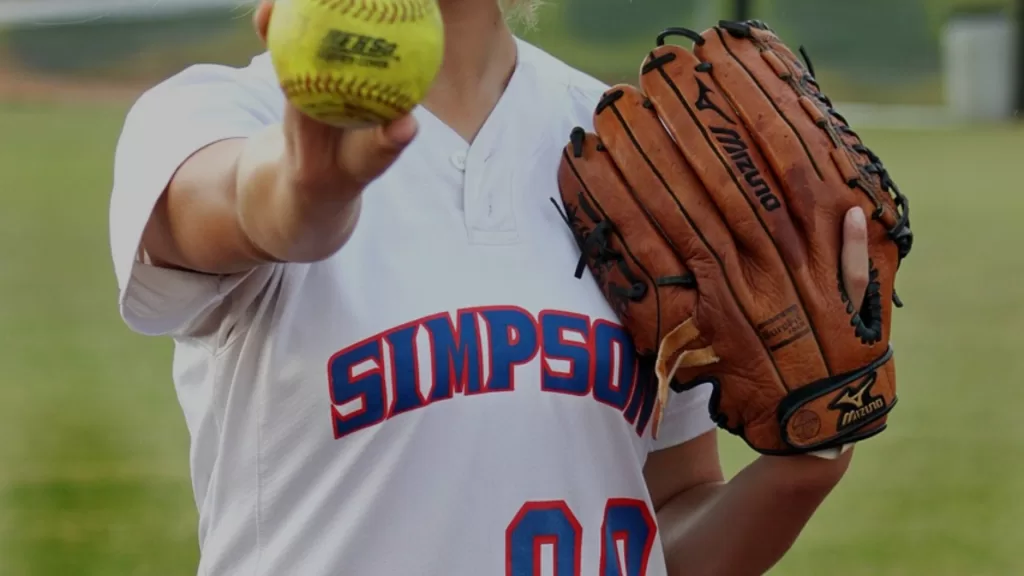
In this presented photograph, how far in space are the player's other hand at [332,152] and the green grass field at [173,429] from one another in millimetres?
2728

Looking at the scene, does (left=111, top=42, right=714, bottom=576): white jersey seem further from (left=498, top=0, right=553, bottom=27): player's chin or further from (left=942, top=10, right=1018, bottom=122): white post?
(left=942, top=10, right=1018, bottom=122): white post

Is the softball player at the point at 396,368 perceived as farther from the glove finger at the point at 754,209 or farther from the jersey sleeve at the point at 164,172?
the glove finger at the point at 754,209

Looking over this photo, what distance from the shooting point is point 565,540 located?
1.25 metres

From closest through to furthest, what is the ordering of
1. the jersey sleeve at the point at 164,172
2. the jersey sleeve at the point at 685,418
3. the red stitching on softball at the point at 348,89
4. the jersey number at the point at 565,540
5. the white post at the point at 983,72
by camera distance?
the red stitching on softball at the point at 348,89 < the jersey sleeve at the point at 164,172 < the jersey number at the point at 565,540 < the jersey sleeve at the point at 685,418 < the white post at the point at 983,72

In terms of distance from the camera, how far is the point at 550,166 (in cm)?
139

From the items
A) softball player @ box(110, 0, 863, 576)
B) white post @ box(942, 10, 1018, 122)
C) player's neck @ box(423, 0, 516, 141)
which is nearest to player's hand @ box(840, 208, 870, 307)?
softball player @ box(110, 0, 863, 576)

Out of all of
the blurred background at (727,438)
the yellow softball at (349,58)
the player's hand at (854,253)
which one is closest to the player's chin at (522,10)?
the blurred background at (727,438)

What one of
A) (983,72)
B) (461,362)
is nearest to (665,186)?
(461,362)

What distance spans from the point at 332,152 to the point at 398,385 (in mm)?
321

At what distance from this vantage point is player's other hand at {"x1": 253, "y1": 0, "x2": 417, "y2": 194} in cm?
89

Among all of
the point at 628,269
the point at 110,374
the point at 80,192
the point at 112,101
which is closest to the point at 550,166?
the point at 628,269

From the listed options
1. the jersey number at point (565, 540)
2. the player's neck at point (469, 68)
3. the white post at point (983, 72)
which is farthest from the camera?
the white post at point (983, 72)

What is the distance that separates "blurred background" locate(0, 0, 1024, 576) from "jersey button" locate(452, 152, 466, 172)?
283 millimetres

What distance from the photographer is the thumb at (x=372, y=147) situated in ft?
2.89
